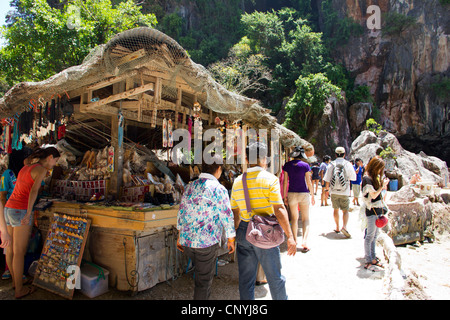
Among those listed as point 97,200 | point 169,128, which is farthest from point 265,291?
point 169,128

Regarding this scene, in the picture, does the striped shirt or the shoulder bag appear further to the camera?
the striped shirt

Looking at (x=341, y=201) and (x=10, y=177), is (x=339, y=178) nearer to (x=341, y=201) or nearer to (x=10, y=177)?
(x=341, y=201)

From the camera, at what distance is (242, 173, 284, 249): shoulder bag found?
93.9 inches

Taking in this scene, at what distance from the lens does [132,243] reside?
129 inches

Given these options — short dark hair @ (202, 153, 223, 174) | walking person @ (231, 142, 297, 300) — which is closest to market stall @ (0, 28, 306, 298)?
short dark hair @ (202, 153, 223, 174)

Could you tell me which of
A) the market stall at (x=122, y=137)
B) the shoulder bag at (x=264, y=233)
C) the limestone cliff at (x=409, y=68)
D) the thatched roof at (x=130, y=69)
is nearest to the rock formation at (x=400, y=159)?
the limestone cliff at (x=409, y=68)

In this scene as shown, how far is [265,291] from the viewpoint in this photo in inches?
133

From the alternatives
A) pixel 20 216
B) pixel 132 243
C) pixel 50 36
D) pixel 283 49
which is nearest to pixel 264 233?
pixel 132 243

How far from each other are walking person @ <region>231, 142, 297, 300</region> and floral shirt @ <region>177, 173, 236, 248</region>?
0.16 metres

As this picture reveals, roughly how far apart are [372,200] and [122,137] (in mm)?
3867

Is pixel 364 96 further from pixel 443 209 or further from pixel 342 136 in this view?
pixel 443 209

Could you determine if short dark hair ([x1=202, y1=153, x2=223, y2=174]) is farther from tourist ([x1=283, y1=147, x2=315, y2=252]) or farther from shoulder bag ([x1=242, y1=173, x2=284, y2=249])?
tourist ([x1=283, y1=147, x2=315, y2=252])

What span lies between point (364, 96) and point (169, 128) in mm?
26460
